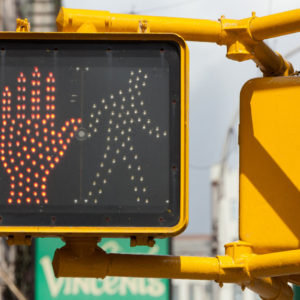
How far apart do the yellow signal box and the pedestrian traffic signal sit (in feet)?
2.72

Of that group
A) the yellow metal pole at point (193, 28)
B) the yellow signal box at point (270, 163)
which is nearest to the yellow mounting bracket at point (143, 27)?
the yellow metal pole at point (193, 28)

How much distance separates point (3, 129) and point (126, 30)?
865mm

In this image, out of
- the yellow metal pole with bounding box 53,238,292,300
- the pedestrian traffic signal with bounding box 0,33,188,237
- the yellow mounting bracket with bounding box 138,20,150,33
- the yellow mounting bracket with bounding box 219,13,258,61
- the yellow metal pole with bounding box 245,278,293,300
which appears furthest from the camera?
the yellow metal pole with bounding box 245,278,293,300

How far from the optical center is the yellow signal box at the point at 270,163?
4.97m

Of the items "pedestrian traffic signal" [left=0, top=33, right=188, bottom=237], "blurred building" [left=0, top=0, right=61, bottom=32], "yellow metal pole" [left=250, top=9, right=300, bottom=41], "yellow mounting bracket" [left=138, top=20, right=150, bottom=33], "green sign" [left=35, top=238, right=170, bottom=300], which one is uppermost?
"blurred building" [left=0, top=0, right=61, bottom=32]

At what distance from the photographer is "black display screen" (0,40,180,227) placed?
421 centimetres

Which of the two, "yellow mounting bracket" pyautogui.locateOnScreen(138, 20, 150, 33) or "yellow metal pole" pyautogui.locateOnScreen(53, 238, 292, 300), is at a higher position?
"yellow mounting bracket" pyautogui.locateOnScreen(138, 20, 150, 33)

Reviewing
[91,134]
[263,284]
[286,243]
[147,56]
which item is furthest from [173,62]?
[263,284]

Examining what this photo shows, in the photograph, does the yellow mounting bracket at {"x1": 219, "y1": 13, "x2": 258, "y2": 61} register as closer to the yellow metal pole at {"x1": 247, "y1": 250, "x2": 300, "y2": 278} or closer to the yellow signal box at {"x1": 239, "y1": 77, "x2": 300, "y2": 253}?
the yellow signal box at {"x1": 239, "y1": 77, "x2": 300, "y2": 253}

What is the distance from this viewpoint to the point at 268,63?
17.6ft

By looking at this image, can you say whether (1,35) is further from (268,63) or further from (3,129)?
(268,63)

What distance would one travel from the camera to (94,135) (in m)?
4.24

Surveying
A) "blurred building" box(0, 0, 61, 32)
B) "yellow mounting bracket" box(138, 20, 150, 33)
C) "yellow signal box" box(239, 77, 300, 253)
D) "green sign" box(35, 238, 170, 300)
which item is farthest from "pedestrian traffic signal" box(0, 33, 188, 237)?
"blurred building" box(0, 0, 61, 32)

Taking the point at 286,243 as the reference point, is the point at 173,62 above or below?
above
